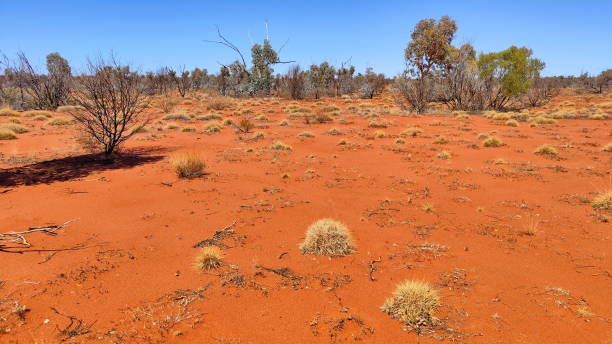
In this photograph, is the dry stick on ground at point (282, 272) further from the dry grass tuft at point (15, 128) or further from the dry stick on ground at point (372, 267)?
the dry grass tuft at point (15, 128)

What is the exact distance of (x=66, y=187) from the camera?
6938mm

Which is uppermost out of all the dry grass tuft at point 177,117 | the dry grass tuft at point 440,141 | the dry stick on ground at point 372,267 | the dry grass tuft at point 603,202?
the dry grass tuft at point 177,117

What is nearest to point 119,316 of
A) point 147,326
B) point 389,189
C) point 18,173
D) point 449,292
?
point 147,326

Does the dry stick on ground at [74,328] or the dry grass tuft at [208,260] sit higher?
the dry grass tuft at [208,260]

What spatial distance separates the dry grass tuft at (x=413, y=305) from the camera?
9.87ft

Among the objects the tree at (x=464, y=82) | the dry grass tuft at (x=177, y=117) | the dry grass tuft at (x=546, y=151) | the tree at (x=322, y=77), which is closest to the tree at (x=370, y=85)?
the tree at (x=322, y=77)

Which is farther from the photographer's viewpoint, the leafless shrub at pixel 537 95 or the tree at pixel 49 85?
the leafless shrub at pixel 537 95

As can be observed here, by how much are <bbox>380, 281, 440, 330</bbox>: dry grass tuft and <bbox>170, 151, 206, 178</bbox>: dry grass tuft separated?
6086 millimetres

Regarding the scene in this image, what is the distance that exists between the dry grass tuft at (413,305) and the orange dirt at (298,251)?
0.10 m

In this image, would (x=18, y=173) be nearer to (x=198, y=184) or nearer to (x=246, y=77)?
(x=198, y=184)

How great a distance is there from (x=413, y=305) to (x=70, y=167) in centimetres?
939

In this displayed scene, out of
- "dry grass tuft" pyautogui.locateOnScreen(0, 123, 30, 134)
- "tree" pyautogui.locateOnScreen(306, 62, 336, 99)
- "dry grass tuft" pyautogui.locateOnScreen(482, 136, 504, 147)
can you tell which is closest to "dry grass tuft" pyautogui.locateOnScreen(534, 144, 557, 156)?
"dry grass tuft" pyautogui.locateOnScreen(482, 136, 504, 147)

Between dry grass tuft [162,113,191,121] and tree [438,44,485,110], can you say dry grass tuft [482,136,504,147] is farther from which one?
dry grass tuft [162,113,191,121]

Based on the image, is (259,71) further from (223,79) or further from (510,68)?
(510,68)
